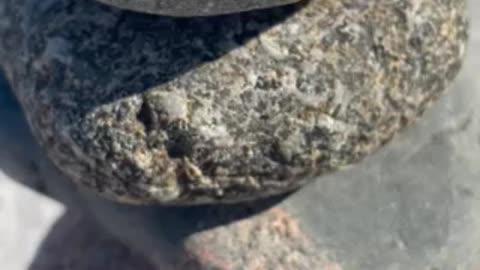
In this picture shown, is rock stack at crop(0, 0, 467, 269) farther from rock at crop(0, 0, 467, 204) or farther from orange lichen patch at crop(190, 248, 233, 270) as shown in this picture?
orange lichen patch at crop(190, 248, 233, 270)

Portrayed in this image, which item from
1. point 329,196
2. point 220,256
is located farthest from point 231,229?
point 329,196

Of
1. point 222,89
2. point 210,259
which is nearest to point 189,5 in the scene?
point 222,89

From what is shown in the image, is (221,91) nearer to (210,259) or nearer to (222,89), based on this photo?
(222,89)

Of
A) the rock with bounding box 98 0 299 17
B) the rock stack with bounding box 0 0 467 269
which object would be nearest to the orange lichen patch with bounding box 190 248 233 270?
the rock stack with bounding box 0 0 467 269

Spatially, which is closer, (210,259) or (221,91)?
(221,91)

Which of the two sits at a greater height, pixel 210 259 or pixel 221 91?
pixel 221 91

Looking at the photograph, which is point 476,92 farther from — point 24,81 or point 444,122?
point 24,81
